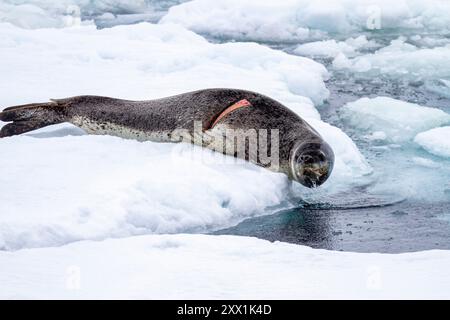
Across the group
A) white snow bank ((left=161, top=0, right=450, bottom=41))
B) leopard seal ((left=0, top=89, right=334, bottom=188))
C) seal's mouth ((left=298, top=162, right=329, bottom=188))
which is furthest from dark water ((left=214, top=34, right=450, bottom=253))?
white snow bank ((left=161, top=0, right=450, bottom=41))

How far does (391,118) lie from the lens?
6.43 m

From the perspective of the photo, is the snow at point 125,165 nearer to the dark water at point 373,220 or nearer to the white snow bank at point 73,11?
the dark water at point 373,220

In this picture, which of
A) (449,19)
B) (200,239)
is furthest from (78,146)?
(449,19)

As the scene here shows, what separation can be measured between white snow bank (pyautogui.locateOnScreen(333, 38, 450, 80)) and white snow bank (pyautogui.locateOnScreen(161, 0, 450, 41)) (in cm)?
228

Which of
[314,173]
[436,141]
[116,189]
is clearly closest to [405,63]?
[436,141]

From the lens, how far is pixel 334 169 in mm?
4797

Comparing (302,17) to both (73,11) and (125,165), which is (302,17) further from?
(125,165)

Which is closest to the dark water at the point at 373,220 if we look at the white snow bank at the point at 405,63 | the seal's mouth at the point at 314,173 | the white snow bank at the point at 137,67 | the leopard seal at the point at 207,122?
the seal's mouth at the point at 314,173

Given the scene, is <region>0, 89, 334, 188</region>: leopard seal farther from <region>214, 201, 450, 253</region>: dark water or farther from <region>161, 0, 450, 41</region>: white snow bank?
<region>161, 0, 450, 41</region>: white snow bank

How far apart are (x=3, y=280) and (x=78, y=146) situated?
2.09 metres

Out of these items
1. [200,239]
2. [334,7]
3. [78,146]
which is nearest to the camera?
[200,239]

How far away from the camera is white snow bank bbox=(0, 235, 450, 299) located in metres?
2.53
